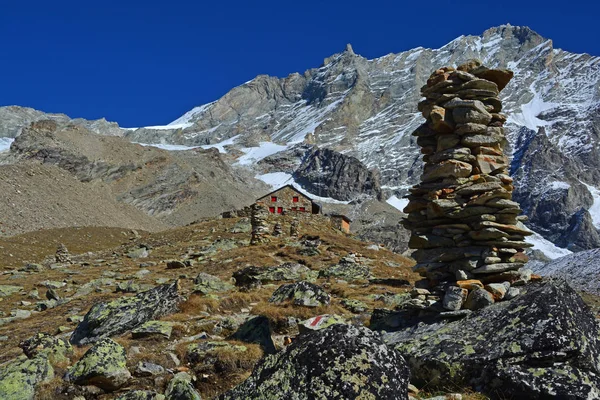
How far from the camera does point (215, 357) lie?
1102 cm

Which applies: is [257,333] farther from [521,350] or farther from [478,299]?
[521,350]

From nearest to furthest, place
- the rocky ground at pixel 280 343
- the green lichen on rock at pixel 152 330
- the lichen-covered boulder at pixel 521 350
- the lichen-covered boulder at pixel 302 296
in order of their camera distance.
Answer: the rocky ground at pixel 280 343 → the lichen-covered boulder at pixel 521 350 → the green lichen on rock at pixel 152 330 → the lichen-covered boulder at pixel 302 296

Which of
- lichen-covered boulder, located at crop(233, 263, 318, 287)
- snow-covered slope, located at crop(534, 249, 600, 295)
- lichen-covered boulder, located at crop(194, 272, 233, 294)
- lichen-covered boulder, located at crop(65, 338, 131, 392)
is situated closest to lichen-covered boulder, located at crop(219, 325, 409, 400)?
lichen-covered boulder, located at crop(65, 338, 131, 392)

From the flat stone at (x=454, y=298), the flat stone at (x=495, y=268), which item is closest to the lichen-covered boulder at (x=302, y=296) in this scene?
the flat stone at (x=454, y=298)

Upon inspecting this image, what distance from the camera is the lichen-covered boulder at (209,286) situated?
1919 cm

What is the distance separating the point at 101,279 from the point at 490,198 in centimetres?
2303

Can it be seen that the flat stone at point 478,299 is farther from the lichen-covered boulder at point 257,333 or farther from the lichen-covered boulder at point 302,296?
the lichen-covered boulder at point 302,296

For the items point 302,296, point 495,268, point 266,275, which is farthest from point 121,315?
point 495,268

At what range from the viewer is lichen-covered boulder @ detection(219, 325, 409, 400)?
20.9 ft

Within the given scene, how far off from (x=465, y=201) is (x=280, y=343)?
6.06m

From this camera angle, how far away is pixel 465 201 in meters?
11.7

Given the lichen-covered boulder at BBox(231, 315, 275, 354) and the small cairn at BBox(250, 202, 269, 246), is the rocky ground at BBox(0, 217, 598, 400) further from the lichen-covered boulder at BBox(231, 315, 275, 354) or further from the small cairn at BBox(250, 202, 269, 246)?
the small cairn at BBox(250, 202, 269, 246)

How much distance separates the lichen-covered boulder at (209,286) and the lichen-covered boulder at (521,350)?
11.4 meters

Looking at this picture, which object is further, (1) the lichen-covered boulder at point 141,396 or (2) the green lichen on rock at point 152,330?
(2) the green lichen on rock at point 152,330
